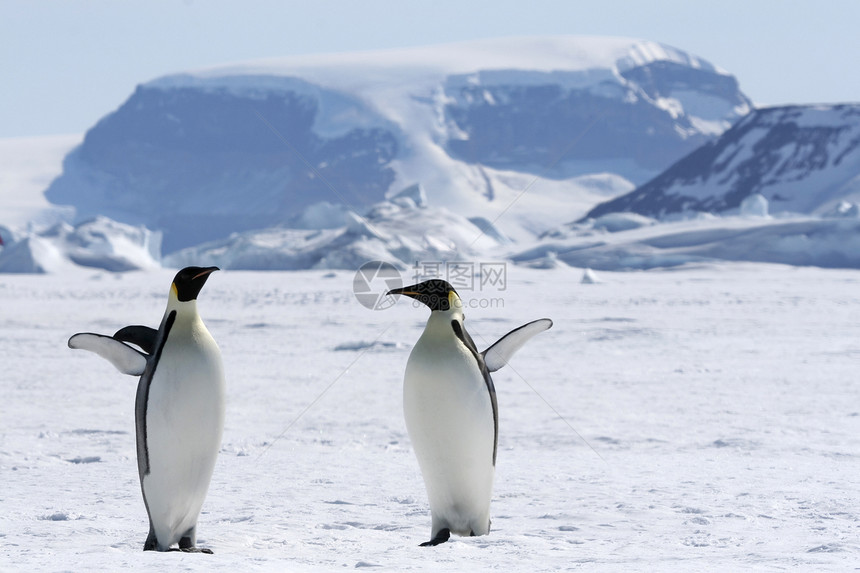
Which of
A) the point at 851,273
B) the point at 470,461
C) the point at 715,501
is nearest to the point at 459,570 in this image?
the point at 470,461

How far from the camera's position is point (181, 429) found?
381cm

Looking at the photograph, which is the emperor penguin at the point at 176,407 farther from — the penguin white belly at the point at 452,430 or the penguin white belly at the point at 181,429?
the penguin white belly at the point at 452,430

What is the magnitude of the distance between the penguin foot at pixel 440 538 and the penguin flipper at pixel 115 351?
132 centimetres

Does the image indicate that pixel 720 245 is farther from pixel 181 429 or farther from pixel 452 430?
pixel 181 429

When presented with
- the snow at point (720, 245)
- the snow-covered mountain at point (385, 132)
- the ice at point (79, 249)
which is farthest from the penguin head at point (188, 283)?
the snow-covered mountain at point (385, 132)

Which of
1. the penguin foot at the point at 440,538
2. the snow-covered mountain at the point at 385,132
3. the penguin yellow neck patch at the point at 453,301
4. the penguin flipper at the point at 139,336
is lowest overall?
the snow-covered mountain at the point at 385,132

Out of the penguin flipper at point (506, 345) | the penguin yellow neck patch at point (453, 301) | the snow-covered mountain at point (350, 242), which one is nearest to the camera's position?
the penguin yellow neck patch at point (453, 301)

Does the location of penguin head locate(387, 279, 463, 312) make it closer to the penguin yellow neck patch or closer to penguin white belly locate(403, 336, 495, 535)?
the penguin yellow neck patch

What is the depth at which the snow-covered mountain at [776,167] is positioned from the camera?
72.2 meters

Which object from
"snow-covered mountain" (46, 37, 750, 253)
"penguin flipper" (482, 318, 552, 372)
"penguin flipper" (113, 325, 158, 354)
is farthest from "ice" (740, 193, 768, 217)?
"snow-covered mountain" (46, 37, 750, 253)

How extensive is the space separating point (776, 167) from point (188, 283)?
76.9 m

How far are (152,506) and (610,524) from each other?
192 centimetres

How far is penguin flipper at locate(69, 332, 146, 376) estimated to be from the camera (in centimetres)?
381

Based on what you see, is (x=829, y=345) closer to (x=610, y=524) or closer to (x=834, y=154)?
(x=610, y=524)
